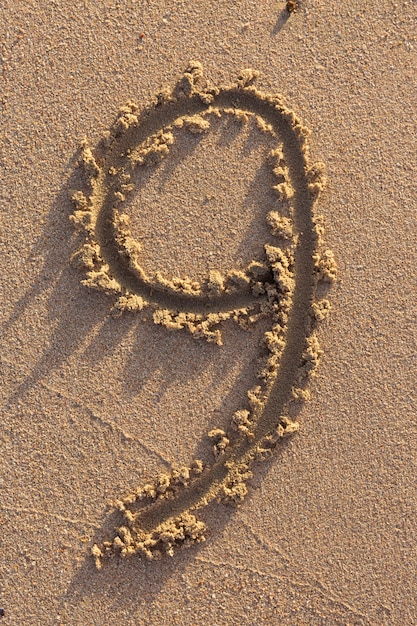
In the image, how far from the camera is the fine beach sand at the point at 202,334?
10.6 ft

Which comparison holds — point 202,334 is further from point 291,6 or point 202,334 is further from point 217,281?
point 291,6

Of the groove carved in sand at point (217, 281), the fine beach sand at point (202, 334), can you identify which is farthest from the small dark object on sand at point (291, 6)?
the groove carved in sand at point (217, 281)

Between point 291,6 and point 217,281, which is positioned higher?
point 291,6

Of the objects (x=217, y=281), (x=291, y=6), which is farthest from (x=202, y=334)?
(x=291, y=6)

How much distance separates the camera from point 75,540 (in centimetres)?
322

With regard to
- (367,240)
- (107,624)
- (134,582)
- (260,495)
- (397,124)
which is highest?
(397,124)

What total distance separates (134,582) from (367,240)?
283 cm

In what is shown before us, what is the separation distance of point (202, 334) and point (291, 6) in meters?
2.37

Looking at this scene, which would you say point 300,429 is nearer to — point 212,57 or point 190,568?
point 190,568

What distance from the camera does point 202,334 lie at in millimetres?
3230

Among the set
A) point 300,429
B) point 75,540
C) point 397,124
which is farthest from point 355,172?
point 75,540

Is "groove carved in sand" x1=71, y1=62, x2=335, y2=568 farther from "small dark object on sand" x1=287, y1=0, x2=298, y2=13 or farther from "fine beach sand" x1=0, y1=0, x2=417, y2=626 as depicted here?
"small dark object on sand" x1=287, y1=0, x2=298, y2=13

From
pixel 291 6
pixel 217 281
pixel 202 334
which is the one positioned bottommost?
pixel 202 334

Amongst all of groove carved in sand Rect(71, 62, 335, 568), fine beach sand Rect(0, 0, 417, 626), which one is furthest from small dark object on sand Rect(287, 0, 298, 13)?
groove carved in sand Rect(71, 62, 335, 568)
